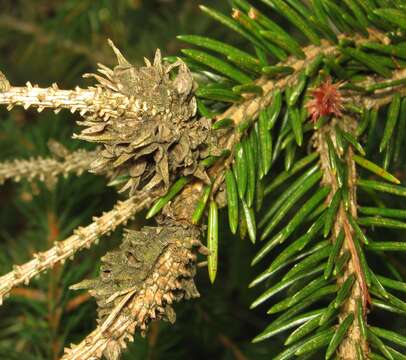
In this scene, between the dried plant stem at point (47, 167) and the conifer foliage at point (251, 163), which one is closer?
the conifer foliage at point (251, 163)

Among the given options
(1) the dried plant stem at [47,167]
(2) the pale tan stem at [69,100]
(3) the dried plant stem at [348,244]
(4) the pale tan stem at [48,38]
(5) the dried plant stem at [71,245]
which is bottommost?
(3) the dried plant stem at [348,244]

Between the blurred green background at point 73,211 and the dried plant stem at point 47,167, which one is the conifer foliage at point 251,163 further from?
the blurred green background at point 73,211

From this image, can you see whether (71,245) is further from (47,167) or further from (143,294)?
(47,167)

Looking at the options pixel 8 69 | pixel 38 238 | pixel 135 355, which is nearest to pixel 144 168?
pixel 135 355

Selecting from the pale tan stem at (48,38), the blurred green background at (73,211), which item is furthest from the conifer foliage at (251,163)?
the pale tan stem at (48,38)

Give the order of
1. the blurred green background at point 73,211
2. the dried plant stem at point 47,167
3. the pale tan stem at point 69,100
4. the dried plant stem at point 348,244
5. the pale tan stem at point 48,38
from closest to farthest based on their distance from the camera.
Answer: the pale tan stem at point 69,100, the dried plant stem at point 348,244, the dried plant stem at point 47,167, the blurred green background at point 73,211, the pale tan stem at point 48,38

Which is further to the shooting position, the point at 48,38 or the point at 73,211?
the point at 48,38

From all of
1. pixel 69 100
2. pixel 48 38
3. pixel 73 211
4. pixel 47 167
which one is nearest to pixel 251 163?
pixel 69 100

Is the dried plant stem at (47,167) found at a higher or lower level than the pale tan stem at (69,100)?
higher
